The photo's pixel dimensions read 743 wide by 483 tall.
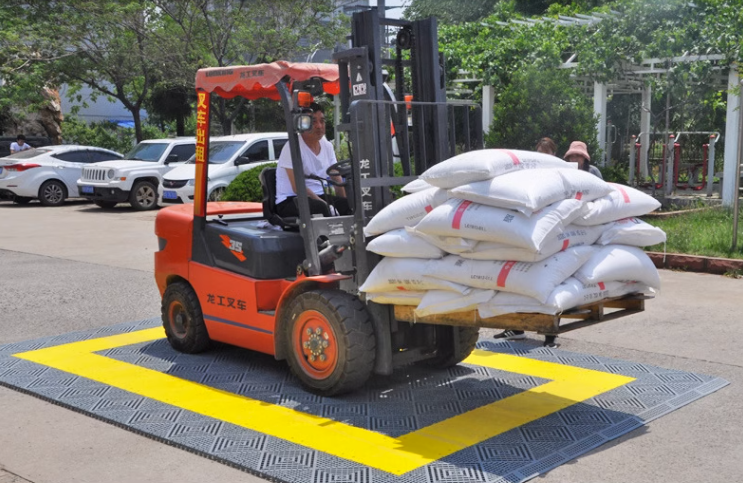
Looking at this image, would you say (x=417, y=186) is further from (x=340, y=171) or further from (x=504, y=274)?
(x=504, y=274)

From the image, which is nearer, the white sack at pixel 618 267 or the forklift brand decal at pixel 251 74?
the white sack at pixel 618 267

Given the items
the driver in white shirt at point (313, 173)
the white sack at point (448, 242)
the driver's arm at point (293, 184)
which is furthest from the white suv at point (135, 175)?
the white sack at point (448, 242)

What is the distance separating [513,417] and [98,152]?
20.9 m

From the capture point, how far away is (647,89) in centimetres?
1870

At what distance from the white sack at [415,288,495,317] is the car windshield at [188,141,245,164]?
14.9 meters

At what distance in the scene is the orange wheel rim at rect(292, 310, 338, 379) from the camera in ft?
19.8

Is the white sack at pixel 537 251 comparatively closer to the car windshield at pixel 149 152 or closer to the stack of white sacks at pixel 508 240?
the stack of white sacks at pixel 508 240

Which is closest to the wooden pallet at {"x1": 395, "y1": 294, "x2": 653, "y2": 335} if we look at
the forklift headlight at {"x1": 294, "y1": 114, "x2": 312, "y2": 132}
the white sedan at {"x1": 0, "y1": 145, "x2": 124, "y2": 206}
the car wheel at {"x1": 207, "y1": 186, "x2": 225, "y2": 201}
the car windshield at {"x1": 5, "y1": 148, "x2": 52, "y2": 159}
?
the forklift headlight at {"x1": 294, "y1": 114, "x2": 312, "y2": 132}

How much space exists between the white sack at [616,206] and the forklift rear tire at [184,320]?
11.6ft

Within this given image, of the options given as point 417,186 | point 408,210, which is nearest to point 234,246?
point 417,186

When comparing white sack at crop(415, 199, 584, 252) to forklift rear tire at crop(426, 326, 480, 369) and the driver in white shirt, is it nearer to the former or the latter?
the driver in white shirt

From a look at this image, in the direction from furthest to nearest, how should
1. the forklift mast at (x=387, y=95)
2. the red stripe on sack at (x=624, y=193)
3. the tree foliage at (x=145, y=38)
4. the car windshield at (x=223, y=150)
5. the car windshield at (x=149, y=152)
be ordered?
the tree foliage at (x=145, y=38) < the car windshield at (x=149, y=152) < the car windshield at (x=223, y=150) < the forklift mast at (x=387, y=95) < the red stripe on sack at (x=624, y=193)

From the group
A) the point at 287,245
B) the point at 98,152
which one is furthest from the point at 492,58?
the point at 287,245

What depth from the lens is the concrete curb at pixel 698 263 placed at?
35.8ft
